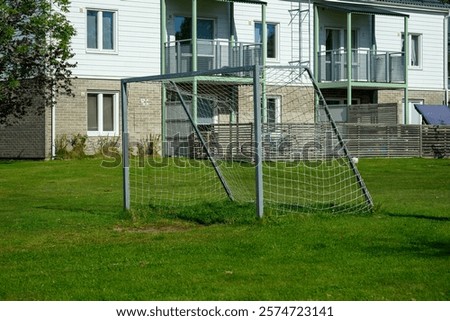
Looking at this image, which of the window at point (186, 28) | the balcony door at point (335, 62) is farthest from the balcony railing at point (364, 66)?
the window at point (186, 28)

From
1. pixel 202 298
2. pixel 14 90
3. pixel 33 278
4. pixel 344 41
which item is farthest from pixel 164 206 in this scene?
pixel 344 41

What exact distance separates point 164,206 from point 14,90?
11325mm

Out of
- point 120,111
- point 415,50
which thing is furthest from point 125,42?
point 415,50

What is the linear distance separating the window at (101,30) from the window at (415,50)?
1541 cm

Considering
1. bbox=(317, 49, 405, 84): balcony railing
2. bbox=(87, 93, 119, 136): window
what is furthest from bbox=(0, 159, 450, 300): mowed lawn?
bbox=(317, 49, 405, 84): balcony railing

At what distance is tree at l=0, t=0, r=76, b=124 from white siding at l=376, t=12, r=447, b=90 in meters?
18.5

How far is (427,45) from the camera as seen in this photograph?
141ft

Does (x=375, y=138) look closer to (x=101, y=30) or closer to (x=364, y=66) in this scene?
(x=364, y=66)

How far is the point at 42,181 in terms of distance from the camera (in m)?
23.3

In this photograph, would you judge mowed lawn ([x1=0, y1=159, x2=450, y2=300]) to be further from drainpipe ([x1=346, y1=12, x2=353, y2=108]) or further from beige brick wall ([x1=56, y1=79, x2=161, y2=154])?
drainpipe ([x1=346, y1=12, x2=353, y2=108])

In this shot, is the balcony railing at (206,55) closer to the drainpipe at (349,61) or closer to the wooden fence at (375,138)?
the wooden fence at (375,138)

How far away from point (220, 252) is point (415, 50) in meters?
33.3

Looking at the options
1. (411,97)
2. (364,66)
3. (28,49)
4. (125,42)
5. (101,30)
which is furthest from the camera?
(411,97)
